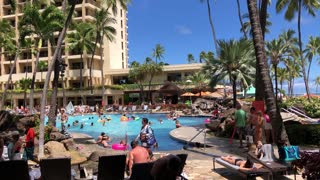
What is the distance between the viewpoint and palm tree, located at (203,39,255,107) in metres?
26.9

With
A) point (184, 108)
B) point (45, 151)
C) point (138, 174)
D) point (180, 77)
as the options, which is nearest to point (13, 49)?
point (184, 108)

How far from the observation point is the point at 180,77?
2445 inches

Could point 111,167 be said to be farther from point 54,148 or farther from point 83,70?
point 83,70

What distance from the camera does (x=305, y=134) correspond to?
1443 centimetres

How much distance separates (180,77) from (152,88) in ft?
16.3

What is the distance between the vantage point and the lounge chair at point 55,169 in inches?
281

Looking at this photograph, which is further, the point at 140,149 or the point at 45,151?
the point at 45,151

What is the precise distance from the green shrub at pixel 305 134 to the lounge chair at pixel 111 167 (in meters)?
9.03

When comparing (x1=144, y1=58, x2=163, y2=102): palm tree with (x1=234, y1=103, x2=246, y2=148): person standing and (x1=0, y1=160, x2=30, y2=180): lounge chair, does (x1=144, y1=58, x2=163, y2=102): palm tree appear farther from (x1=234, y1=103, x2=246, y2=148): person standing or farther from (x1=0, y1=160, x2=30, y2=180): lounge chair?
(x1=0, y1=160, x2=30, y2=180): lounge chair

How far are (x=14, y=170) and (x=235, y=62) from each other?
22313 millimetres

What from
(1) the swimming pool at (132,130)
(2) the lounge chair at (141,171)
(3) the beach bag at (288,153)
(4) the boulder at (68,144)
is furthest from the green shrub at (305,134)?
(2) the lounge chair at (141,171)

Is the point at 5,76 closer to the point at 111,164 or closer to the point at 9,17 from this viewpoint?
the point at 9,17

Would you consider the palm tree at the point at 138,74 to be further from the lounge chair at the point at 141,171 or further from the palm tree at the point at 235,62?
the lounge chair at the point at 141,171

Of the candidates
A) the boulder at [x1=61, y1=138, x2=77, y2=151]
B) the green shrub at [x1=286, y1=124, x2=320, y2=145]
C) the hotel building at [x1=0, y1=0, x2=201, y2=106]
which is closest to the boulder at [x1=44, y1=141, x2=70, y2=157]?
the boulder at [x1=61, y1=138, x2=77, y2=151]
